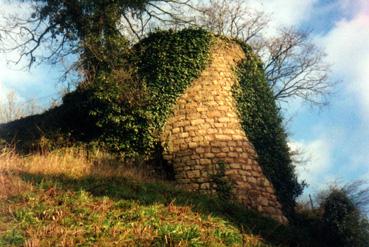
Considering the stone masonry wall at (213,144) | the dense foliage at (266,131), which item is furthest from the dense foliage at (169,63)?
the dense foliage at (266,131)

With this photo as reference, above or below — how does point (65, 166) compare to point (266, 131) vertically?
below

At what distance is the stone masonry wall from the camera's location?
Result: 13852mm

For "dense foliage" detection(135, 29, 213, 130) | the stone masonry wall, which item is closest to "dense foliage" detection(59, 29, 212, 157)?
"dense foliage" detection(135, 29, 213, 130)

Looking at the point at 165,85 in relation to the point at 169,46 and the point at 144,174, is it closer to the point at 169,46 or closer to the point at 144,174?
the point at 169,46

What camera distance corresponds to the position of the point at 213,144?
1438cm

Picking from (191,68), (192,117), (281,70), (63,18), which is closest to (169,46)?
(191,68)

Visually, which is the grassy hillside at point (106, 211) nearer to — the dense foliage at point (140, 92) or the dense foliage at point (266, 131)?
the dense foliage at point (140, 92)

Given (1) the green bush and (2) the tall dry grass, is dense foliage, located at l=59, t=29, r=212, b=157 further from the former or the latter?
(1) the green bush

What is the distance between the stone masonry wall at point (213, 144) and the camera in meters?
13.9

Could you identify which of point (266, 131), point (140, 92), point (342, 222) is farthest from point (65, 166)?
point (342, 222)

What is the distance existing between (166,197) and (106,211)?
2317mm

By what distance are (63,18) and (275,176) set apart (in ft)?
29.1

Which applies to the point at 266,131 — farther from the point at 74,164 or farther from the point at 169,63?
the point at 74,164

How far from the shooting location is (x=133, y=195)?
436 inches
